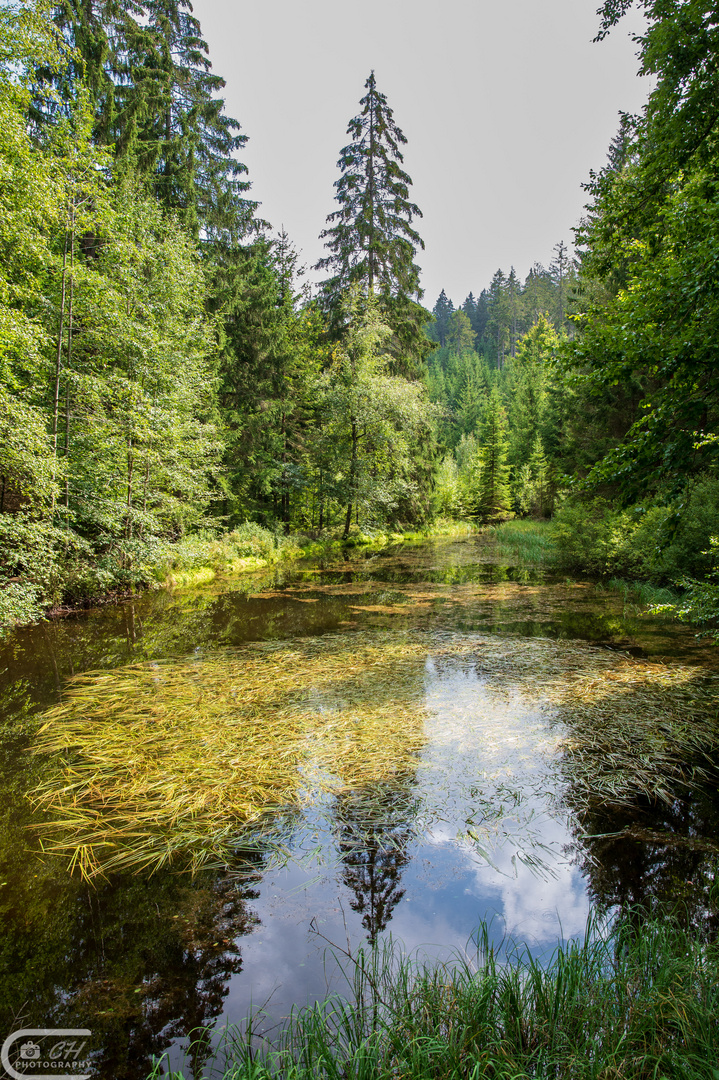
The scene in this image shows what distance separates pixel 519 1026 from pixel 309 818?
1978 mm

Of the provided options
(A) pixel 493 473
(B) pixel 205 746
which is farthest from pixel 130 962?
(A) pixel 493 473

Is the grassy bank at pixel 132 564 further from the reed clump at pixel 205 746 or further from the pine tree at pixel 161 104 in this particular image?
the pine tree at pixel 161 104

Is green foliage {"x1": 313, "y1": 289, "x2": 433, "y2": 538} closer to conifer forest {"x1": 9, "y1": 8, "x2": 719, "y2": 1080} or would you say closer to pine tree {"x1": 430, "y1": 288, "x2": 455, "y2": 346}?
conifer forest {"x1": 9, "y1": 8, "x2": 719, "y2": 1080}

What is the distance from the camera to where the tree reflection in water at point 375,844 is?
9.58ft

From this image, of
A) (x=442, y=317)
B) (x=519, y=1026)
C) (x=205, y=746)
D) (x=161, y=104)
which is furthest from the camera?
(x=442, y=317)

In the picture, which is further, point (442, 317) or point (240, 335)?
point (442, 317)

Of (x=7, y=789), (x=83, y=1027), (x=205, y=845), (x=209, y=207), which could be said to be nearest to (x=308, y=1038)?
(x=83, y=1027)

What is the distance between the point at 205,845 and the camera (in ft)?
10.9

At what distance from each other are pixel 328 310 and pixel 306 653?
21986 millimetres

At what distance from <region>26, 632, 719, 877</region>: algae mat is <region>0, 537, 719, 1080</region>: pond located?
27 millimetres

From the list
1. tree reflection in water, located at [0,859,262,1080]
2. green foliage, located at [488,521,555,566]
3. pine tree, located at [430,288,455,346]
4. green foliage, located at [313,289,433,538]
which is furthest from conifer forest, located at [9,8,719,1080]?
pine tree, located at [430,288,455,346]

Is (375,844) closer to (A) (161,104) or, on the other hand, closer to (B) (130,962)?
(B) (130,962)

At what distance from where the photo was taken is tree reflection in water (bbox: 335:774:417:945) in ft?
9.58

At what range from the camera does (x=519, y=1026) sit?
76.3 inches
